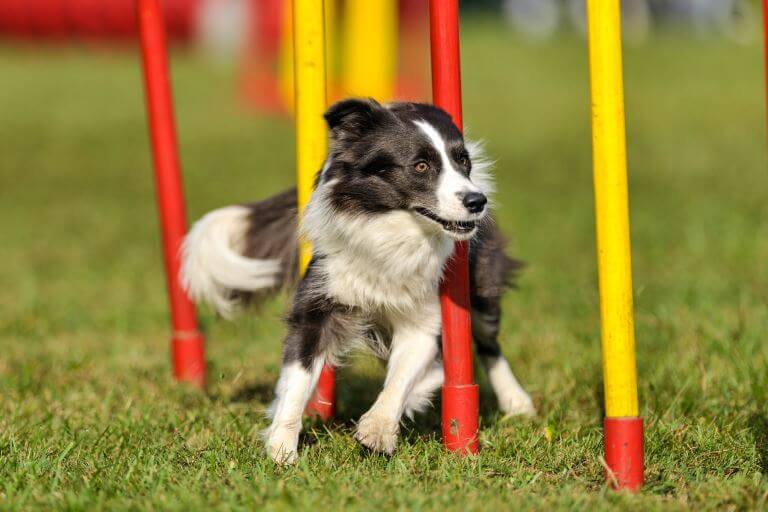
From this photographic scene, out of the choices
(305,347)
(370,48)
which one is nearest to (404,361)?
(305,347)

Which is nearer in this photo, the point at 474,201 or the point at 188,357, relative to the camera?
the point at 474,201

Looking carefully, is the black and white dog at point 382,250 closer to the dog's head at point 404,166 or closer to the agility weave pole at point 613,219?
the dog's head at point 404,166

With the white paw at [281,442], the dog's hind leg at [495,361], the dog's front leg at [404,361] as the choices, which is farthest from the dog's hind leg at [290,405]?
the dog's hind leg at [495,361]

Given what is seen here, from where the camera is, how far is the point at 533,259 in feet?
27.5

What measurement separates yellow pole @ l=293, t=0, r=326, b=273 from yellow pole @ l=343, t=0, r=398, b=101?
1027 cm

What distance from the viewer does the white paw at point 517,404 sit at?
15.6 feet

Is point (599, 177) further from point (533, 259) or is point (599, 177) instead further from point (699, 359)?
point (533, 259)

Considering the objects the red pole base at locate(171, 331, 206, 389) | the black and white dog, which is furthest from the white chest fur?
the red pole base at locate(171, 331, 206, 389)

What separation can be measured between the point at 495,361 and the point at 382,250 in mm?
1189

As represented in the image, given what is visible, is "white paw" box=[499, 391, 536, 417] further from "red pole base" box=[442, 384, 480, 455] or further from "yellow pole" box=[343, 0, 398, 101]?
"yellow pole" box=[343, 0, 398, 101]

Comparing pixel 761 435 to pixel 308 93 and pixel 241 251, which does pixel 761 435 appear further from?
pixel 241 251

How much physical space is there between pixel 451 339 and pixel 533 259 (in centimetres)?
448

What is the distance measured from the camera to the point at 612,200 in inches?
134

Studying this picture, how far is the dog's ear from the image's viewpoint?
→ 13.3ft
